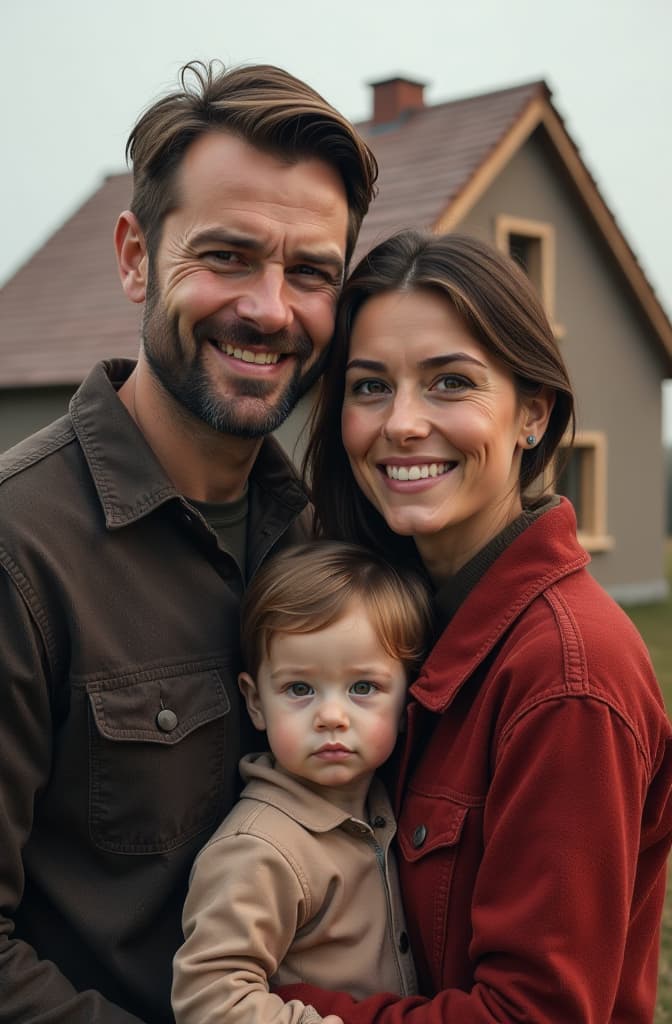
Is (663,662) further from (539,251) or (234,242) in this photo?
(234,242)

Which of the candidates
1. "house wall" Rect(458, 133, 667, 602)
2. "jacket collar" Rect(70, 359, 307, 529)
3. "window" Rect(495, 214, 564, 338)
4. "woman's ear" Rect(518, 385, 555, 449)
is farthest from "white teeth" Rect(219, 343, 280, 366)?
"window" Rect(495, 214, 564, 338)

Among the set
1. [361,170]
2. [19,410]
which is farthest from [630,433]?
[361,170]

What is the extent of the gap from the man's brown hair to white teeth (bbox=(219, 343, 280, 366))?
31 cm

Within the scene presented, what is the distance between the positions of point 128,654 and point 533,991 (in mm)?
959

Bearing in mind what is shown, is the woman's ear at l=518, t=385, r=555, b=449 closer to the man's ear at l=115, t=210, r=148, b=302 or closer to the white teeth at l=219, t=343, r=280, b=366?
the white teeth at l=219, t=343, r=280, b=366

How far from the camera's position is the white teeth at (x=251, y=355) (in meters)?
2.69

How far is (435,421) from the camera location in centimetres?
248

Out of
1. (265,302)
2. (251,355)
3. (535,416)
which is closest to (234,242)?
(265,302)

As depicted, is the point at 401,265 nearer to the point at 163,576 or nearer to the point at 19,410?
the point at 163,576

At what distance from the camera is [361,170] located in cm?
285

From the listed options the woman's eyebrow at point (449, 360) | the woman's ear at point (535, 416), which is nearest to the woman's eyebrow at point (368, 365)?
the woman's eyebrow at point (449, 360)

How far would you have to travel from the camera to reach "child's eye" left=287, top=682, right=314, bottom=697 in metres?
2.43

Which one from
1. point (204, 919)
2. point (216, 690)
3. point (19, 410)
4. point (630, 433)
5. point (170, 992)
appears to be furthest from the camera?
point (630, 433)

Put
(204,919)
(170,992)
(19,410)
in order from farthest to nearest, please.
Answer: (19,410)
(170,992)
(204,919)
